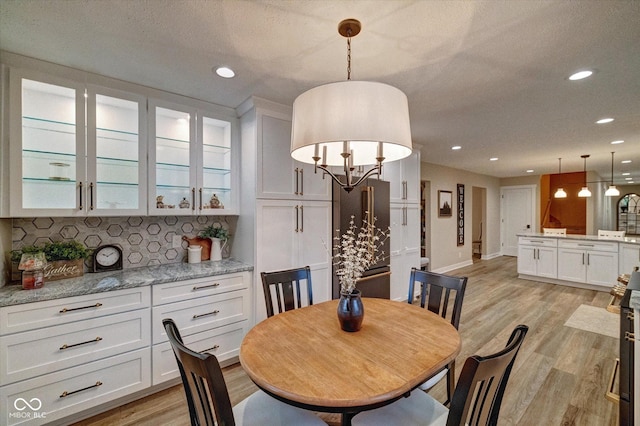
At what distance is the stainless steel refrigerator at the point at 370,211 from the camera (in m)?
2.98

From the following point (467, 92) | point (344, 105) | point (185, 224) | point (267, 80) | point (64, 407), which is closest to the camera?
point (344, 105)

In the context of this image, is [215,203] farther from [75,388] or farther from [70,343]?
[75,388]

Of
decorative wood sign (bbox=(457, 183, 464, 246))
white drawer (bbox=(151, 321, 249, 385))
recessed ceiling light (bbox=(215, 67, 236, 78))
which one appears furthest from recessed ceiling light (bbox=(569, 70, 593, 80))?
decorative wood sign (bbox=(457, 183, 464, 246))

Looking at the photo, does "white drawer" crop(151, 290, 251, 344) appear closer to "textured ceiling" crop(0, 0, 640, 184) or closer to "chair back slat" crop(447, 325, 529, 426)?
"textured ceiling" crop(0, 0, 640, 184)

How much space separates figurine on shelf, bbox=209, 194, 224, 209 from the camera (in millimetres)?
2727

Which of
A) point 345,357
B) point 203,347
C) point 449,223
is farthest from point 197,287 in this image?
point 449,223

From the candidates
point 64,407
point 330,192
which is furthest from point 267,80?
point 64,407

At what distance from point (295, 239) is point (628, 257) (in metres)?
5.64

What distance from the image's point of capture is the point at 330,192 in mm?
3059

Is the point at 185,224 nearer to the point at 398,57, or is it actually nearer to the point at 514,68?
the point at 398,57

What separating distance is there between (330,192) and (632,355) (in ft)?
7.97

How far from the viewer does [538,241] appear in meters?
5.56

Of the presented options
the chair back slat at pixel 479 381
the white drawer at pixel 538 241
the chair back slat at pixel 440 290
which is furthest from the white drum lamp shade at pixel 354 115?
the white drawer at pixel 538 241

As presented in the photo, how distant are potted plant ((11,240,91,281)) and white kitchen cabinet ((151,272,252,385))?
658 mm
